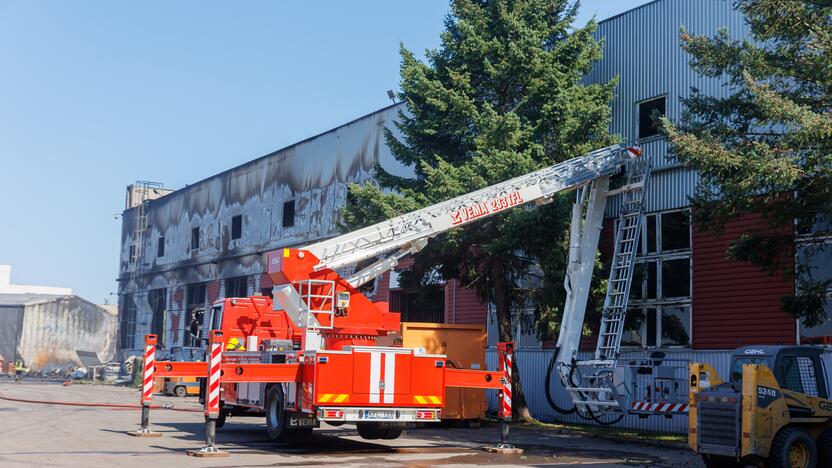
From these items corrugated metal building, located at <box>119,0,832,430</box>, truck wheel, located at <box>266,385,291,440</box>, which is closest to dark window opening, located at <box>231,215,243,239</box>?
corrugated metal building, located at <box>119,0,832,430</box>

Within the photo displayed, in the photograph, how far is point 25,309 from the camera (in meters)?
75.3

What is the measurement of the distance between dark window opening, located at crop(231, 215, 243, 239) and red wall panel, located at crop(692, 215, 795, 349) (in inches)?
1163

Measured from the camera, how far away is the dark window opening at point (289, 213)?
1674 inches

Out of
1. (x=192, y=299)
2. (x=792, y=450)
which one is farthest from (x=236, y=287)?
(x=792, y=450)

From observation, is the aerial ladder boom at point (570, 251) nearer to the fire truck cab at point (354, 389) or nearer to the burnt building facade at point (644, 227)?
the fire truck cab at point (354, 389)

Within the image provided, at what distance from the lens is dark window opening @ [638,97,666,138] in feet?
79.2

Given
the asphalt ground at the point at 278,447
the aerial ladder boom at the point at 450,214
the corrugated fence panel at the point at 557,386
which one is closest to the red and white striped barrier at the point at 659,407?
the asphalt ground at the point at 278,447

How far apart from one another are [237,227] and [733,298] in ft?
103

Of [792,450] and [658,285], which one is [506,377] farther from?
[658,285]

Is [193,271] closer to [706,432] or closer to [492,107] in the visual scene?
[492,107]

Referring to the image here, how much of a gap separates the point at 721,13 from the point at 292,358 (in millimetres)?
13810

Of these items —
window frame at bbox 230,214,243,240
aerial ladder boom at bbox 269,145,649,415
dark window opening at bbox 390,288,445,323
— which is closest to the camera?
aerial ladder boom at bbox 269,145,649,415

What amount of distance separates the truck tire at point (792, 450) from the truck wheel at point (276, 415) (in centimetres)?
864

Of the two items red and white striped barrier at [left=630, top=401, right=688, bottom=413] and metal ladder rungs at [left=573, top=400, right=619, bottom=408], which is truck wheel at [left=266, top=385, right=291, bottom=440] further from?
red and white striped barrier at [left=630, top=401, right=688, bottom=413]
